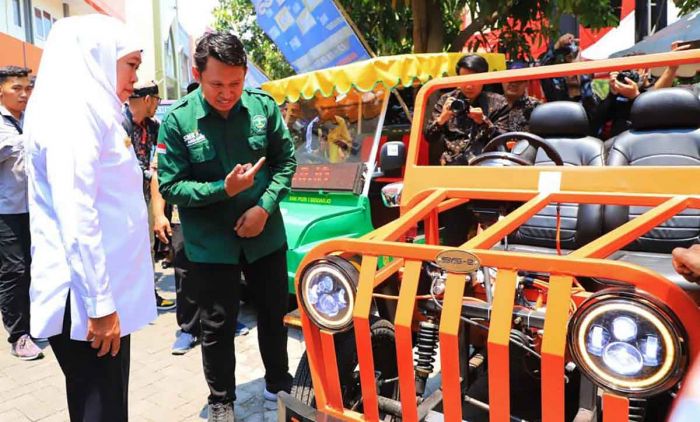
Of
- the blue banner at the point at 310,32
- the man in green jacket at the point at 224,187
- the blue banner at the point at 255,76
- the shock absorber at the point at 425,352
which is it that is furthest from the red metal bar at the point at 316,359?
the blue banner at the point at 255,76

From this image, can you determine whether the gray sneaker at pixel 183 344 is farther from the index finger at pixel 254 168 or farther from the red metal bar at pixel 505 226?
the red metal bar at pixel 505 226

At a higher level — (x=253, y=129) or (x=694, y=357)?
(x=253, y=129)

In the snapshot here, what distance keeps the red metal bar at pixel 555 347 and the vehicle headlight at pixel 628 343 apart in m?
0.03

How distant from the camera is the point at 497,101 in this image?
4141 millimetres

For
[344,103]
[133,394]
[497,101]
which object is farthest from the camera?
[344,103]

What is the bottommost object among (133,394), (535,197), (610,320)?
(133,394)

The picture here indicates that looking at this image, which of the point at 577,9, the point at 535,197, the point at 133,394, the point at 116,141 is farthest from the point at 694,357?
the point at 577,9

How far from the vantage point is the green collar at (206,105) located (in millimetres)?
2551

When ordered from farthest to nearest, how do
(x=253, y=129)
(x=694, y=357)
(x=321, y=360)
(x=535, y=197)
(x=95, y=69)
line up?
1. (x=253, y=129)
2. (x=535, y=197)
3. (x=321, y=360)
4. (x=95, y=69)
5. (x=694, y=357)

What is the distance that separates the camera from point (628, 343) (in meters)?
1.38

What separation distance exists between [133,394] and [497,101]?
3156 mm

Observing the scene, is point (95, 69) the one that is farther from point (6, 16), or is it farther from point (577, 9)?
point (6, 16)

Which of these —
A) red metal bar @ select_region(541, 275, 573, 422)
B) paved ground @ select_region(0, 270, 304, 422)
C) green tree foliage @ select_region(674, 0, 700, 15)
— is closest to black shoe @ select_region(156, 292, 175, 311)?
paved ground @ select_region(0, 270, 304, 422)

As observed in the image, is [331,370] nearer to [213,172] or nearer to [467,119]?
[213,172]
